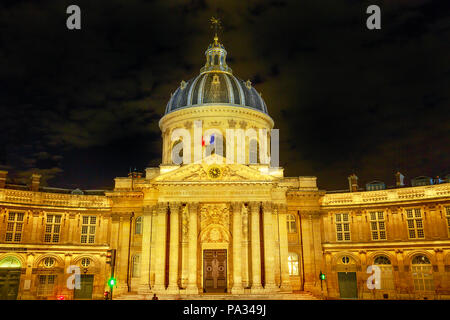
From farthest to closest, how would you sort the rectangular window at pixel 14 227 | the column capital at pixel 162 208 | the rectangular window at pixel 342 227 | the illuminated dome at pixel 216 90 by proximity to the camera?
the illuminated dome at pixel 216 90 < the rectangular window at pixel 342 227 < the rectangular window at pixel 14 227 < the column capital at pixel 162 208

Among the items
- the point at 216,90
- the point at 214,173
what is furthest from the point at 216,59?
the point at 214,173

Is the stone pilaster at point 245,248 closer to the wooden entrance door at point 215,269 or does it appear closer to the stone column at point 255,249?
the stone column at point 255,249

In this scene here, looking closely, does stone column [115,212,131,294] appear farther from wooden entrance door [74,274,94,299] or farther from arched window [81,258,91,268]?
arched window [81,258,91,268]

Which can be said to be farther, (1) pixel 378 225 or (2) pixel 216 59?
(2) pixel 216 59

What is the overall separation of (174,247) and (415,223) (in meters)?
25.5

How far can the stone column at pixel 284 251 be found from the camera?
121ft

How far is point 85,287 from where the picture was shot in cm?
4275

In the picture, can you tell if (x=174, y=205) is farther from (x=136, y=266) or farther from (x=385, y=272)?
(x=385, y=272)

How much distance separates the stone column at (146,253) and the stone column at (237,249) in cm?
810

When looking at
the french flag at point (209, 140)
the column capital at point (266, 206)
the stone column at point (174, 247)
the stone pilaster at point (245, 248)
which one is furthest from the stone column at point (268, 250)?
the french flag at point (209, 140)

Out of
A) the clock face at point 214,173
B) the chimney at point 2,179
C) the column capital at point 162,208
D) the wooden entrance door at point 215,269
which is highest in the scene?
the chimney at point 2,179

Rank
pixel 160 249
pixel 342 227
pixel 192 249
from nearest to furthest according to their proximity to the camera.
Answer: pixel 192 249 → pixel 160 249 → pixel 342 227

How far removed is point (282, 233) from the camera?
39.2 meters

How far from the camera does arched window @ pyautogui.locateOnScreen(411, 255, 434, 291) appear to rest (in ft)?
131
